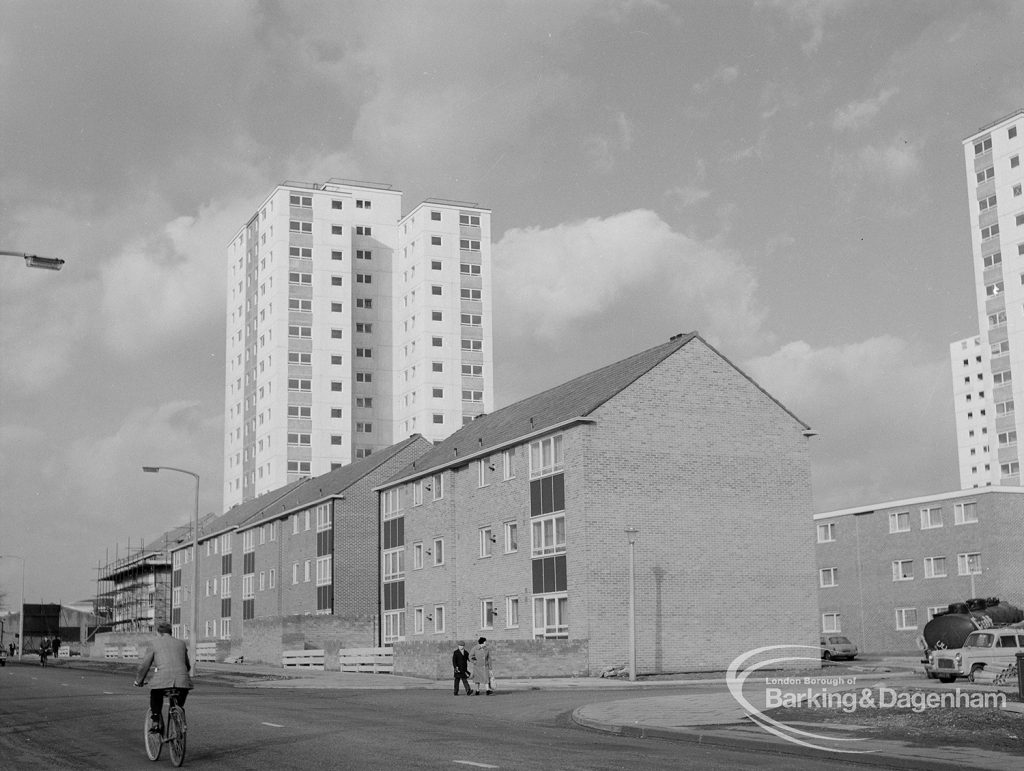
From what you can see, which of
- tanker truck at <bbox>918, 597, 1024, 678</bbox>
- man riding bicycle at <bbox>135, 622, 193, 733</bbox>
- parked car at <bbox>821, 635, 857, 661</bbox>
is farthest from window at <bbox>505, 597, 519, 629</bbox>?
man riding bicycle at <bbox>135, 622, 193, 733</bbox>

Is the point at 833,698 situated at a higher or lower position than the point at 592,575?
lower

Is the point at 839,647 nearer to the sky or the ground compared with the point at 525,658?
nearer to the ground

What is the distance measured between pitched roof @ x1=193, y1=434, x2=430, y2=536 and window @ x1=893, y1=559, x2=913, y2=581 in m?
27.7

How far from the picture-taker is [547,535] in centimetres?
4516

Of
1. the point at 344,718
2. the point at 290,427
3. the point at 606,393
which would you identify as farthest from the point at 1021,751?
the point at 290,427

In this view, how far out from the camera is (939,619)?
43.2 m

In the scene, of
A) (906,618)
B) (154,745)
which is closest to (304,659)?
(906,618)

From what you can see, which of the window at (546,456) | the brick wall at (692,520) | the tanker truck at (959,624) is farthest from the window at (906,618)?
the window at (546,456)

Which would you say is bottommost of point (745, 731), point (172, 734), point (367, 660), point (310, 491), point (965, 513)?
point (367, 660)

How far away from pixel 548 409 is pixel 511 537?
5.51 m

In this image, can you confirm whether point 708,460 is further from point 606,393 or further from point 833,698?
point 833,698

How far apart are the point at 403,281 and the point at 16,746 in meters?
101

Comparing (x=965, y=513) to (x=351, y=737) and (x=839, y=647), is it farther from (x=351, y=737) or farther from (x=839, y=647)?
(x=351, y=737)

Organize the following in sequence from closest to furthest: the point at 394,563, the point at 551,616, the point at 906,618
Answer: the point at 551,616
the point at 394,563
the point at 906,618
